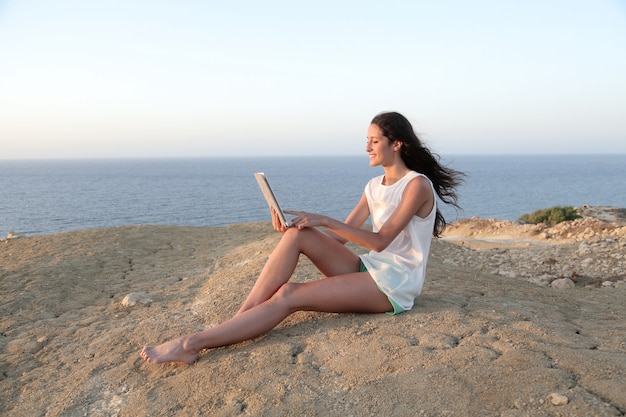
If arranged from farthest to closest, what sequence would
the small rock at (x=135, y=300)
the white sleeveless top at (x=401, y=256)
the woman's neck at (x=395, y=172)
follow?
1. the small rock at (x=135, y=300)
2. the woman's neck at (x=395, y=172)
3. the white sleeveless top at (x=401, y=256)

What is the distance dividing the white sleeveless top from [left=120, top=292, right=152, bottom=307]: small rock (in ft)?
9.76

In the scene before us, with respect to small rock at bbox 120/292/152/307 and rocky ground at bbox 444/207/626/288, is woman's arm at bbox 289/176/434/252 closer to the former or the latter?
small rock at bbox 120/292/152/307

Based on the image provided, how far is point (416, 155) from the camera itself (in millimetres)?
Answer: 4207

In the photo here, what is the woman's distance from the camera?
3.88 metres

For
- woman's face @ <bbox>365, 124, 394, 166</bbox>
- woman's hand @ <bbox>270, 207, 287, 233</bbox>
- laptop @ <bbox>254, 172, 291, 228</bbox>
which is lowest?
woman's hand @ <bbox>270, 207, 287, 233</bbox>

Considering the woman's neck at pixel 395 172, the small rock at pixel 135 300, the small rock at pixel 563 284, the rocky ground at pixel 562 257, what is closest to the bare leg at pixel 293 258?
the woman's neck at pixel 395 172

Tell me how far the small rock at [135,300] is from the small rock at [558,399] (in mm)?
4388

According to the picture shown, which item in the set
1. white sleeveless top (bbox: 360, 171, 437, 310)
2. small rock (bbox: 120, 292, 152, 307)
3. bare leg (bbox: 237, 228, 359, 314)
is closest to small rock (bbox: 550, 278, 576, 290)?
white sleeveless top (bbox: 360, 171, 437, 310)

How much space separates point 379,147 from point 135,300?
11.5 ft

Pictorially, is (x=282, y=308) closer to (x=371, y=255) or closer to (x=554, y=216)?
(x=371, y=255)

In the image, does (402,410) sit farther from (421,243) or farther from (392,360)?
(421,243)

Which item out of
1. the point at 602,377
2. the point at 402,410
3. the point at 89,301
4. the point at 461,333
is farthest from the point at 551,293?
the point at 89,301

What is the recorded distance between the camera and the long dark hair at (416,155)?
4133mm

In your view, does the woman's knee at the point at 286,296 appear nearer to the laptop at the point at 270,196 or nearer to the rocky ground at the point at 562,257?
the laptop at the point at 270,196
